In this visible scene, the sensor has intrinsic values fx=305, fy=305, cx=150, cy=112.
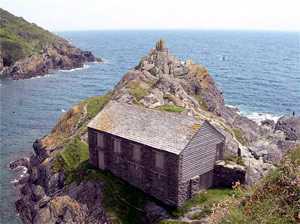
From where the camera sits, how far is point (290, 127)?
2265 inches

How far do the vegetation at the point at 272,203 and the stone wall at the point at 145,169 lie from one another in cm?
1209

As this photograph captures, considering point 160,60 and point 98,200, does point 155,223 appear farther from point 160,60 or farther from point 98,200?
point 160,60

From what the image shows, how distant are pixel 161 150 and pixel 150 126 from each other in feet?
9.53

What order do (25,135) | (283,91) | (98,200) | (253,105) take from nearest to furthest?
1. (98,200)
2. (25,135)
3. (253,105)
4. (283,91)

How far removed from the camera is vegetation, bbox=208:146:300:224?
10.9m

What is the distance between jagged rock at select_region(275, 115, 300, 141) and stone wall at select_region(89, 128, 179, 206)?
36.8m

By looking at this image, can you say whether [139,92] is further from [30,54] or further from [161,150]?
[30,54]

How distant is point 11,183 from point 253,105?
5779cm

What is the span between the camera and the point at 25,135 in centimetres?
5669

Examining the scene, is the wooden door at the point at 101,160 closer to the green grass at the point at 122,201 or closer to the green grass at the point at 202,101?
the green grass at the point at 122,201

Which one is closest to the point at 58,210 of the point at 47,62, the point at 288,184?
the point at 288,184

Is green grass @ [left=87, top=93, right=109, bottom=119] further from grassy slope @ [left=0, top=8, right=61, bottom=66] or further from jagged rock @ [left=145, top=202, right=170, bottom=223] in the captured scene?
grassy slope @ [left=0, top=8, right=61, bottom=66]

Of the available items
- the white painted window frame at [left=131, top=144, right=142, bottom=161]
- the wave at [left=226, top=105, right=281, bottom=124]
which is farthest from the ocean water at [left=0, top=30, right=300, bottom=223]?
the white painted window frame at [left=131, top=144, right=142, bottom=161]

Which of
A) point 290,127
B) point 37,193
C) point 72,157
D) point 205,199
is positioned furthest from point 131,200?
point 290,127
